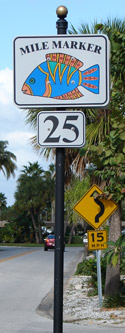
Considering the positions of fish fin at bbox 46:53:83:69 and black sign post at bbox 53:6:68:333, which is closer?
black sign post at bbox 53:6:68:333

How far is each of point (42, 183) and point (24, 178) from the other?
2.37 metres

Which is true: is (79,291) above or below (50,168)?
below

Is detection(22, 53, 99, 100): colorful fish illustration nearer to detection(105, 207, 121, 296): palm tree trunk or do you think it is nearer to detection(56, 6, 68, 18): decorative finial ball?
detection(56, 6, 68, 18): decorative finial ball

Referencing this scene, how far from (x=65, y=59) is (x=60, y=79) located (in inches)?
5.9

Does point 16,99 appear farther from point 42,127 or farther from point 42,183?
point 42,183

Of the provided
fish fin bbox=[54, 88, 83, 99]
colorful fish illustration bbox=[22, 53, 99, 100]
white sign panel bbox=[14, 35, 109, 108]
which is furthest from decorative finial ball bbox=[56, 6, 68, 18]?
fish fin bbox=[54, 88, 83, 99]

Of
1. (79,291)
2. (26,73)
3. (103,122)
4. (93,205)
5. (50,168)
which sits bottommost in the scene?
(79,291)

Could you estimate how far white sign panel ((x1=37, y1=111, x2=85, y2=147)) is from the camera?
408 cm

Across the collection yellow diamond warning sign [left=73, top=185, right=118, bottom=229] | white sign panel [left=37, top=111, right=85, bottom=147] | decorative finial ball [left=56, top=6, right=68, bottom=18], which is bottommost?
yellow diamond warning sign [left=73, top=185, right=118, bottom=229]

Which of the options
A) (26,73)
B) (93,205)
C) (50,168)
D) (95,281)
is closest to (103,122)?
(93,205)

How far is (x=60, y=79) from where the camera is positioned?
13.7ft

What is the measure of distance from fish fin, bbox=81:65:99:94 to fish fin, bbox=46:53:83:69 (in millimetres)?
77

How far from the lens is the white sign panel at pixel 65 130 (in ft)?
13.4

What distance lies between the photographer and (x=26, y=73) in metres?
4.22
